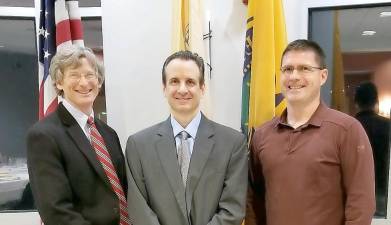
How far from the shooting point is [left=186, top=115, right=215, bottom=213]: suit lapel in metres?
1.75

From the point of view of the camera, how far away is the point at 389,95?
2.75 m

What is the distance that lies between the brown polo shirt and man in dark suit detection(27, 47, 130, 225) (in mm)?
Answer: 746

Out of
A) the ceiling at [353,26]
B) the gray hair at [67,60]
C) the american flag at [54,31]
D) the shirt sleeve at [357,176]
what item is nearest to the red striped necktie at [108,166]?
the gray hair at [67,60]

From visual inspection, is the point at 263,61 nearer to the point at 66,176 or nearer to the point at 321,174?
the point at 321,174

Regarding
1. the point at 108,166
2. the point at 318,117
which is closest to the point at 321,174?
the point at 318,117

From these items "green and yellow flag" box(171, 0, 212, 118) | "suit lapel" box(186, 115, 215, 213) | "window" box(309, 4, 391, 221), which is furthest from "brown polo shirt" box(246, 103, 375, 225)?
"window" box(309, 4, 391, 221)

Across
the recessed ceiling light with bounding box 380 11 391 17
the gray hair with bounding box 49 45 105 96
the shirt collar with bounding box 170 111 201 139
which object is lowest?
the shirt collar with bounding box 170 111 201 139

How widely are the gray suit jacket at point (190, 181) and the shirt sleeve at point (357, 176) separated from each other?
0.45 meters

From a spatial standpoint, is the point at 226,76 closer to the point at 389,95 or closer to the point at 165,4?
the point at 165,4

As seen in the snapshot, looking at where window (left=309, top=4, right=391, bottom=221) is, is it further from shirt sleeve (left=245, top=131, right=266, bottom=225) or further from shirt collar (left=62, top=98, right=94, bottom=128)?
shirt collar (left=62, top=98, right=94, bottom=128)

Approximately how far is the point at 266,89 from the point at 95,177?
3.55 ft

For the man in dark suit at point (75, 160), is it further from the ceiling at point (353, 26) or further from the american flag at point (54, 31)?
the ceiling at point (353, 26)

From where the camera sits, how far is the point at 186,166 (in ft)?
5.90

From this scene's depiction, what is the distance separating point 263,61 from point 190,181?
91 cm
